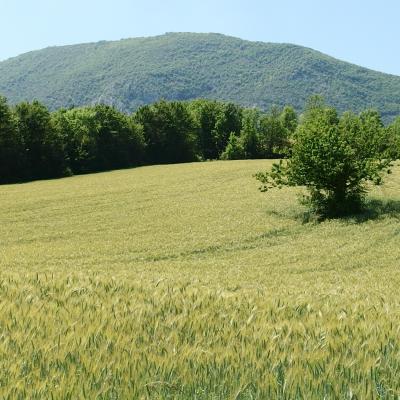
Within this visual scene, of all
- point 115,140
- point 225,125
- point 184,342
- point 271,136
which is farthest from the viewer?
point 225,125

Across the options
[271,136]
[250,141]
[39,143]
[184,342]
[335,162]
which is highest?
[184,342]

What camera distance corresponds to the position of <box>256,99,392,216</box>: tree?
32.6 m

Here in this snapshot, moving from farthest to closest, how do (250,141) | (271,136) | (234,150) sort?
1. (271,136)
2. (250,141)
3. (234,150)

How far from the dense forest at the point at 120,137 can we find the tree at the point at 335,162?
22427 millimetres

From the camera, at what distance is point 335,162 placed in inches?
1278

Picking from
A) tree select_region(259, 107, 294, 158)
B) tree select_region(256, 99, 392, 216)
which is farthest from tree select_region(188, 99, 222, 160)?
tree select_region(256, 99, 392, 216)

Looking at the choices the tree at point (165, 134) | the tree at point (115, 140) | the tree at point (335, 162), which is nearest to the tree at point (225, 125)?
the tree at point (165, 134)

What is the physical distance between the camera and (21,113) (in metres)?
80.9

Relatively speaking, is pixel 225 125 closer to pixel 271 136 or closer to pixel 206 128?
pixel 206 128

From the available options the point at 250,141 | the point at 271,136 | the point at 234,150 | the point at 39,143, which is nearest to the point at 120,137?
the point at 39,143

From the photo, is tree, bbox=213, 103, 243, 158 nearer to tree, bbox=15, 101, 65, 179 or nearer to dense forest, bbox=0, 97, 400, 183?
dense forest, bbox=0, 97, 400, 183

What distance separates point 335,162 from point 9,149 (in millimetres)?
56653

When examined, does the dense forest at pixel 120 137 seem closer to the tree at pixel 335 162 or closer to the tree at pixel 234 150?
the tree at pixel 234 150

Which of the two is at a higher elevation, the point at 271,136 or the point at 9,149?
the point at 9,149
